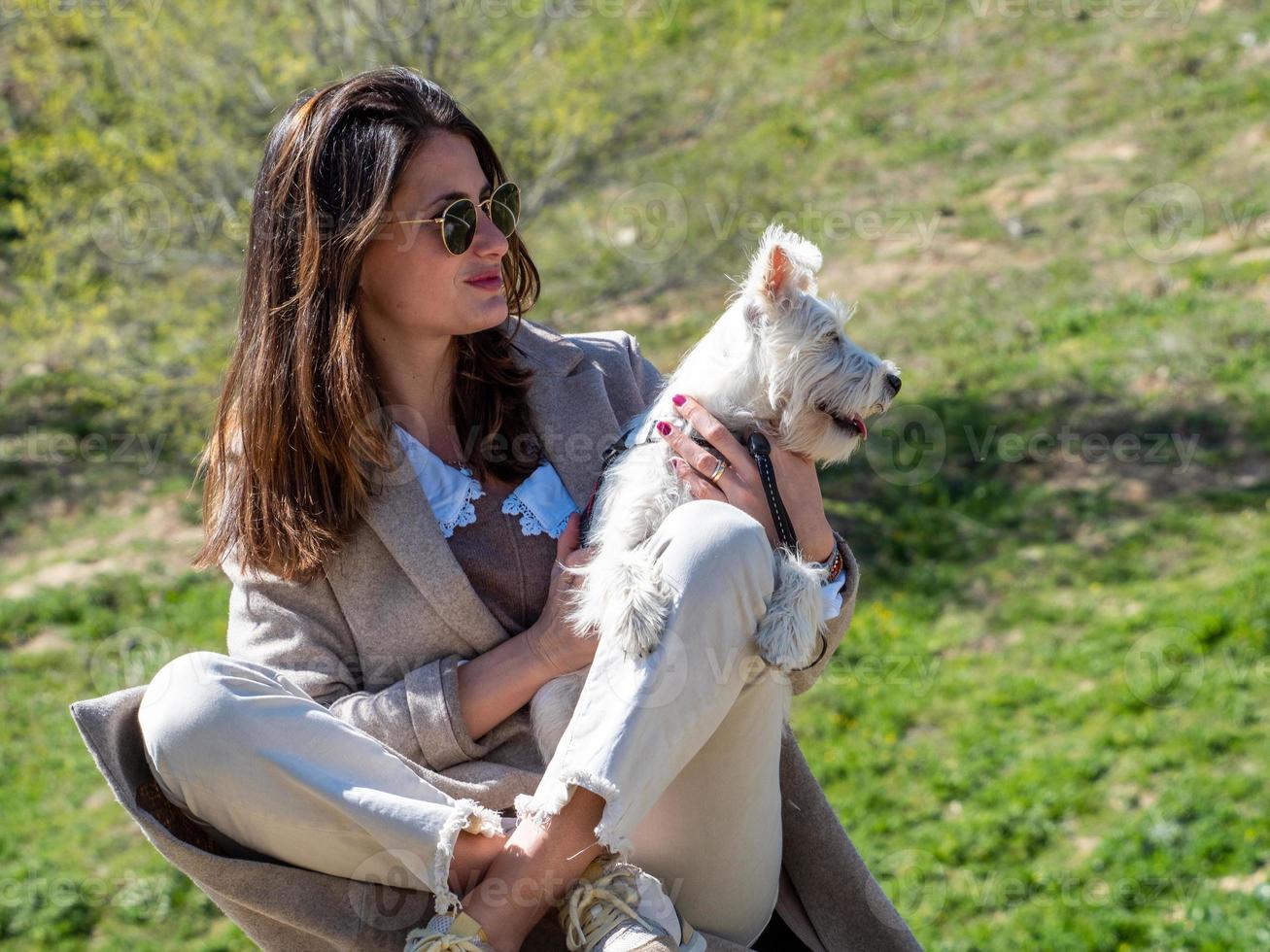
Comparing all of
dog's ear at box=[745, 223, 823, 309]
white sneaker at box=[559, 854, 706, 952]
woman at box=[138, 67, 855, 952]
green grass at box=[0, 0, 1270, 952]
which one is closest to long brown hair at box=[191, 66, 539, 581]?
woman at box=[138, 67, 855, 952]

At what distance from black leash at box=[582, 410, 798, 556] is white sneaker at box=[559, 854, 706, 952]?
82 cm

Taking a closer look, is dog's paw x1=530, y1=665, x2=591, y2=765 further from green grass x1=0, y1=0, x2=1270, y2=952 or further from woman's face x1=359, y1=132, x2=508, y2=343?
green grass x1=0, y1=0, x2=1270, y2=952

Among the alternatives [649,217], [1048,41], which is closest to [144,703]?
[649,217]

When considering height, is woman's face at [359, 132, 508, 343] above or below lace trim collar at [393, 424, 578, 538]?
above

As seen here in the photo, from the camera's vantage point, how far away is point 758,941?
3.23m

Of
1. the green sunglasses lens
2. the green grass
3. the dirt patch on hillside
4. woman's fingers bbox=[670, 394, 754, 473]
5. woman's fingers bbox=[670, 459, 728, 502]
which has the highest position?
the green sunglasses lens

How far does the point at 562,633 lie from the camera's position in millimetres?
2982

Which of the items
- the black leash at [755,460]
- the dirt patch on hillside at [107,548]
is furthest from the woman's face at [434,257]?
the dirt patch on hillside at [107,548]

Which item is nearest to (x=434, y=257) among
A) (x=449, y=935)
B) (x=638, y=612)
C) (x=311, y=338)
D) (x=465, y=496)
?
(x=311, y=338)

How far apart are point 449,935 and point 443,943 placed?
0.7 inches

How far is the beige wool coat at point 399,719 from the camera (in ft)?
8.85

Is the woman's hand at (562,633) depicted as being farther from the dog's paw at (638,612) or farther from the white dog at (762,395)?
the dog's paw at (638,612)

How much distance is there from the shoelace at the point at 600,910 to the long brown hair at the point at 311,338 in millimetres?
990

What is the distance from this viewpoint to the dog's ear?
3254 millimetres
